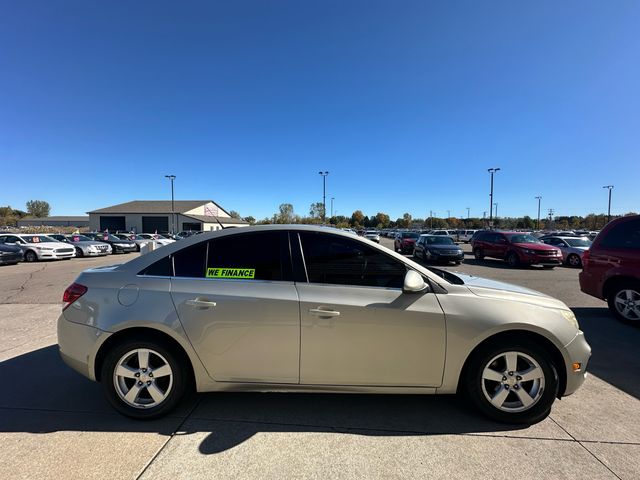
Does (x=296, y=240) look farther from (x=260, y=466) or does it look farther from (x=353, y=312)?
(x=260, y=466)

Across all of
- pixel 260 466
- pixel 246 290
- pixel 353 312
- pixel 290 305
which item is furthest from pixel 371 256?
pixel 260 466

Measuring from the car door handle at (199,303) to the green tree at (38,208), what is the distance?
166 m

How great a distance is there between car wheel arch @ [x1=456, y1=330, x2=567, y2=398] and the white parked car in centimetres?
2280

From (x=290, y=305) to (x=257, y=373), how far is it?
656 mm

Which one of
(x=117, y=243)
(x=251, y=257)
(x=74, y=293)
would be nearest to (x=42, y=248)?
(x=117, y=243)

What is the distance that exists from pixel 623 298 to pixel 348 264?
6028mm

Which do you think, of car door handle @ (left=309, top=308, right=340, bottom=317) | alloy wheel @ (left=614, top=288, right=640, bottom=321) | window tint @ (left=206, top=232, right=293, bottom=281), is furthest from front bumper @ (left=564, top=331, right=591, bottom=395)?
alloy wheel @ (left=614, top=288, right=640, bottom=321)

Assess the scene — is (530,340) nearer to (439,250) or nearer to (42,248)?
(439,250)

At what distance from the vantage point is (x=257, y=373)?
2.86m

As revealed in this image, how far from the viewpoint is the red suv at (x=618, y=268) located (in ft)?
19.1

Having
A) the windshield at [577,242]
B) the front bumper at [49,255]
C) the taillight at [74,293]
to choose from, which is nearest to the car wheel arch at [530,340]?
the taillight at [74,293]

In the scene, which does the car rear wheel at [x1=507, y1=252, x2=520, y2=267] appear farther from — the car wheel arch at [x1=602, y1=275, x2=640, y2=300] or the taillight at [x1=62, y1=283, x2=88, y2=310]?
the taillight at [x1=62, y1=283, x2=88, y2=310]

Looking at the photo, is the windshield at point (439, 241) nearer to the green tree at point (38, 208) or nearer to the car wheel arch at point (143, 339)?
the car wheel arch at point (143, 339)

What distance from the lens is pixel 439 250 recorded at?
1672 centimetres
